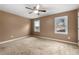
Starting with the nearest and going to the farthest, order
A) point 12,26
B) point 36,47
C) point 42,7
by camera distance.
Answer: point 42,7 < point 36,47 < point 12,26

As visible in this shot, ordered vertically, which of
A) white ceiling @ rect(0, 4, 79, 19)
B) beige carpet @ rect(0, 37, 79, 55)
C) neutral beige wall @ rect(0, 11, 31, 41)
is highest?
white ceiling @ rect(0, 4, 79, 19)

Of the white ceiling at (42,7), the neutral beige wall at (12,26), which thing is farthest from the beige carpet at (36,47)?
the white ceiling at (42,7)

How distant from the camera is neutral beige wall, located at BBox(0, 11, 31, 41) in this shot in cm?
229

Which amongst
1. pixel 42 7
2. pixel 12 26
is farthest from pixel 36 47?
pixel 42 7

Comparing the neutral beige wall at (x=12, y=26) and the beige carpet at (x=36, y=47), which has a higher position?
the neutral beige wall at (x=12, y=26)

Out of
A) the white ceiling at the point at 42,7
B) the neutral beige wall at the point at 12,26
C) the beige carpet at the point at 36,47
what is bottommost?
the beige carpet at the point at 36,47

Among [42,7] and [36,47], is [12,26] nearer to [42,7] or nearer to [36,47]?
[36,47]

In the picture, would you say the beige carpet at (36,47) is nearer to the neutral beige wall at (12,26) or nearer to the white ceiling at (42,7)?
the neutral beige wall at (12,26)

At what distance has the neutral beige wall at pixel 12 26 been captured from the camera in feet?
7.51

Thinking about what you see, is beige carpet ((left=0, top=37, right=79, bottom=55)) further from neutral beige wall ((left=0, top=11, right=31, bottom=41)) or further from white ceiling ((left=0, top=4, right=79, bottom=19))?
white ceiling ((left=0, top=4, right=79, bottom=19))

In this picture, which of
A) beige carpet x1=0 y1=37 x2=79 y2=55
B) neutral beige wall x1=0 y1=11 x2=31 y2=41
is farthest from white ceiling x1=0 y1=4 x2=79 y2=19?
beige carpet x1=0 y1=37 x2=79 y2=55

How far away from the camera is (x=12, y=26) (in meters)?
2.46

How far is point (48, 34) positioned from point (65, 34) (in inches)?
43.3
